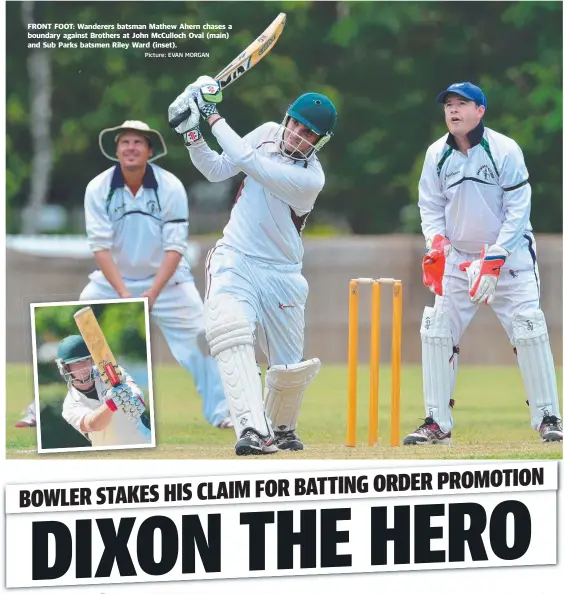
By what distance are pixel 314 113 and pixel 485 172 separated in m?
0.93

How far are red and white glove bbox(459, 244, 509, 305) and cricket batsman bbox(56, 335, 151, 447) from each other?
65.1 inches

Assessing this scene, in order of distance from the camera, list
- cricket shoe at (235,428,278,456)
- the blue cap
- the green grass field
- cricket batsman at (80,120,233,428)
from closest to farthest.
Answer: cricket shoe at (235,428,278,456), the green grass field, the blue cap, cricket batsman at (80,120,233,428)

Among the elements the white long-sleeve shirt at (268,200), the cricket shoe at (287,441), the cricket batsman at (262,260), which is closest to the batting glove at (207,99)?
the cricket batsman at (262,260)

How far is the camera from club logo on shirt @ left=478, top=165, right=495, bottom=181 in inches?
283

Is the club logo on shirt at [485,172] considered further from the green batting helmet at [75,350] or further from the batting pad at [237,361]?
the green batting helmet at [75,350]

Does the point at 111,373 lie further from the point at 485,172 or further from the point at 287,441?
the point at 485,172

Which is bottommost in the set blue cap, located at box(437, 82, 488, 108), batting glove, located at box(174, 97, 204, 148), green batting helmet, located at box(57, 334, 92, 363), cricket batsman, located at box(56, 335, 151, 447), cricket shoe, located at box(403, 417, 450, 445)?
cricket shoe, located at box(403, 417, 450, 445)

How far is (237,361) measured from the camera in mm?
6766

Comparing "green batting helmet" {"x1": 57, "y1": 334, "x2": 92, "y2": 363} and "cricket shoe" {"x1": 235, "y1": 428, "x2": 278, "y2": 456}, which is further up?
"green batting helmet" {"x1": 57, "y1": 334, "x2": 92, "y2": 363}

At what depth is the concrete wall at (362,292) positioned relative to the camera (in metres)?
12.2

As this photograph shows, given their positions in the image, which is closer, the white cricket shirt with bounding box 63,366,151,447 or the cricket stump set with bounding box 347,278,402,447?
the cricket stump set with bounding box 347,278,402,447

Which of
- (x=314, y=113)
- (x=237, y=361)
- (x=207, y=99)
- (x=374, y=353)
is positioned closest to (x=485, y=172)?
(x=314, y=113)

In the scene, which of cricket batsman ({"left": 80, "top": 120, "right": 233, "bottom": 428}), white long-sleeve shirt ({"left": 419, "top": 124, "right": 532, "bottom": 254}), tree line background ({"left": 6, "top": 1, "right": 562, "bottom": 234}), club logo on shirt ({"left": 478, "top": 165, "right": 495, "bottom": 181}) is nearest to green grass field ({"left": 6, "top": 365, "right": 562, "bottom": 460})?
cricket batsman ({"left": 80, "top": 120, "right": 233, "bottom": 428})

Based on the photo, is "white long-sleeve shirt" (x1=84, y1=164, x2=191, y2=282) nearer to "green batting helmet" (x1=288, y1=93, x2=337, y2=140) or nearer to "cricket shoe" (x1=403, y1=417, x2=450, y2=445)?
"green batting helmet" (x1=288, y1=93, x2=337, y2=140)
